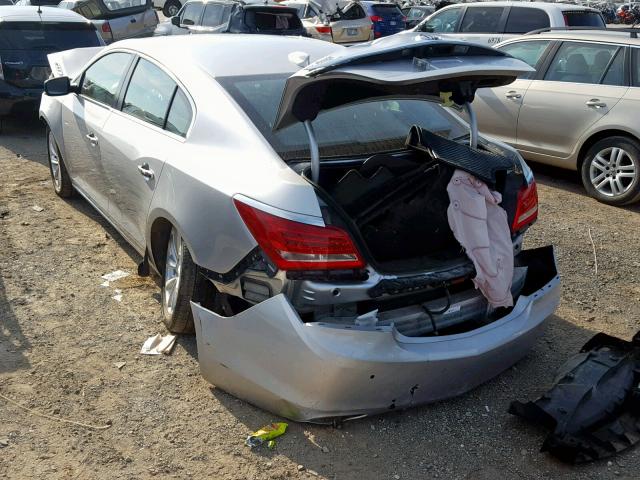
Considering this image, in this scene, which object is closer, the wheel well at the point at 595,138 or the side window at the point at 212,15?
the wheel well at the point at 595,138

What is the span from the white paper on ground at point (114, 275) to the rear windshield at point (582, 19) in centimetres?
839

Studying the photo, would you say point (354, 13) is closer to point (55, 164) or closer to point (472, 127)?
point (55, 164)

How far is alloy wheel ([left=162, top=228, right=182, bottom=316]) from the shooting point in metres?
3.63

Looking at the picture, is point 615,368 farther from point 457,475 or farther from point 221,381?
point 221,381

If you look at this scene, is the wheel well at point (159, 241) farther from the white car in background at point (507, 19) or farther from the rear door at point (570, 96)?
the white car in background at point (507, 19)

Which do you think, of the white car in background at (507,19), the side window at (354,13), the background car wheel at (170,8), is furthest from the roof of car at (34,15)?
the background car wheel at (170,8)

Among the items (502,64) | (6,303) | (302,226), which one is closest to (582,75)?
(502,64)

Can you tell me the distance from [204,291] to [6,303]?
156 centimetres

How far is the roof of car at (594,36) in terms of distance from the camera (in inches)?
265

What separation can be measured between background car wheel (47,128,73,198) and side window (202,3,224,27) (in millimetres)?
9153

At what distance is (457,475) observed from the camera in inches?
114

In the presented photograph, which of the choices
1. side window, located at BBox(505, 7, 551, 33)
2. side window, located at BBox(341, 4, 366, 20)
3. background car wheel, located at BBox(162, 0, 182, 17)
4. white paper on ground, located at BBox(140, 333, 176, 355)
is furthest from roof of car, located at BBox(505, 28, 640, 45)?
background car wheel, located at BBox(162, 0, 182, 17)

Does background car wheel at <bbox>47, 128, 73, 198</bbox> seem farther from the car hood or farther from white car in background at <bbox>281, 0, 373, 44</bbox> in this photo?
white car in background at <bbox>281, 0, 373, 44</bbox>

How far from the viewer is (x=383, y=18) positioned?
18750mm
